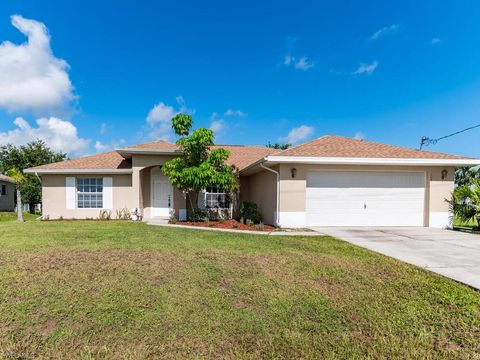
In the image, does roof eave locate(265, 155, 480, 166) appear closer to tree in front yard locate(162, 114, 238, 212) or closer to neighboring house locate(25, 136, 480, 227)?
neighboring house locate(25, 136, 480, 227)

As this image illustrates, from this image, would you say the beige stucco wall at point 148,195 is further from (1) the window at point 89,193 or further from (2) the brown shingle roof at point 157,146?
(1) the window at point 89,193

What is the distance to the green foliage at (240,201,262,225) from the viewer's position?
1309 centimetres

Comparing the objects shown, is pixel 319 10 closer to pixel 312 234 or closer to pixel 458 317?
pixel 312 234

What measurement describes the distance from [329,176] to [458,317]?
8372 millimetres

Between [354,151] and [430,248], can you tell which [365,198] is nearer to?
[354,151]

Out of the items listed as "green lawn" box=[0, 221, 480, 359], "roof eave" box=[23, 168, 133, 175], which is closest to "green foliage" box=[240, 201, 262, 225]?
"roof eave" box=[23, 168, 133, 175]

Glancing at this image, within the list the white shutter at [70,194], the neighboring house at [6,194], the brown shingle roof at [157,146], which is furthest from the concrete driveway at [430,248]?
the neighboring house at [6,194]

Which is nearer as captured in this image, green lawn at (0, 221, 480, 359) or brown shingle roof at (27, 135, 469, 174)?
green lawn at (0, 221, 480, 359)

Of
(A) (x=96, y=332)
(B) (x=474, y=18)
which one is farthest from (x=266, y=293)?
(B) (x=474, y=18)

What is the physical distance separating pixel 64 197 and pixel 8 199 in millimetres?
Answer: 21487

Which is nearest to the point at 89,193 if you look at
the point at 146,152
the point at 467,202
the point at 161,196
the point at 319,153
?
the point at 161,196

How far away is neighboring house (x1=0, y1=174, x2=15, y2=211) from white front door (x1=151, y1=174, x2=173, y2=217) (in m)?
22.9

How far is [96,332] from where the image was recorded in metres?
3.17

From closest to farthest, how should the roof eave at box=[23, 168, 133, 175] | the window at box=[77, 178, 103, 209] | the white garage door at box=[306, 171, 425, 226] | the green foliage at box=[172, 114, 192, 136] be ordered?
the white garage door at box=[306, 171, 425, 226] < the green foliage at box=[172, 114, 192, 136] < the roof eave at box=[23, 168, 133, 175] < the window at box=[77, 178, 103, 209]
